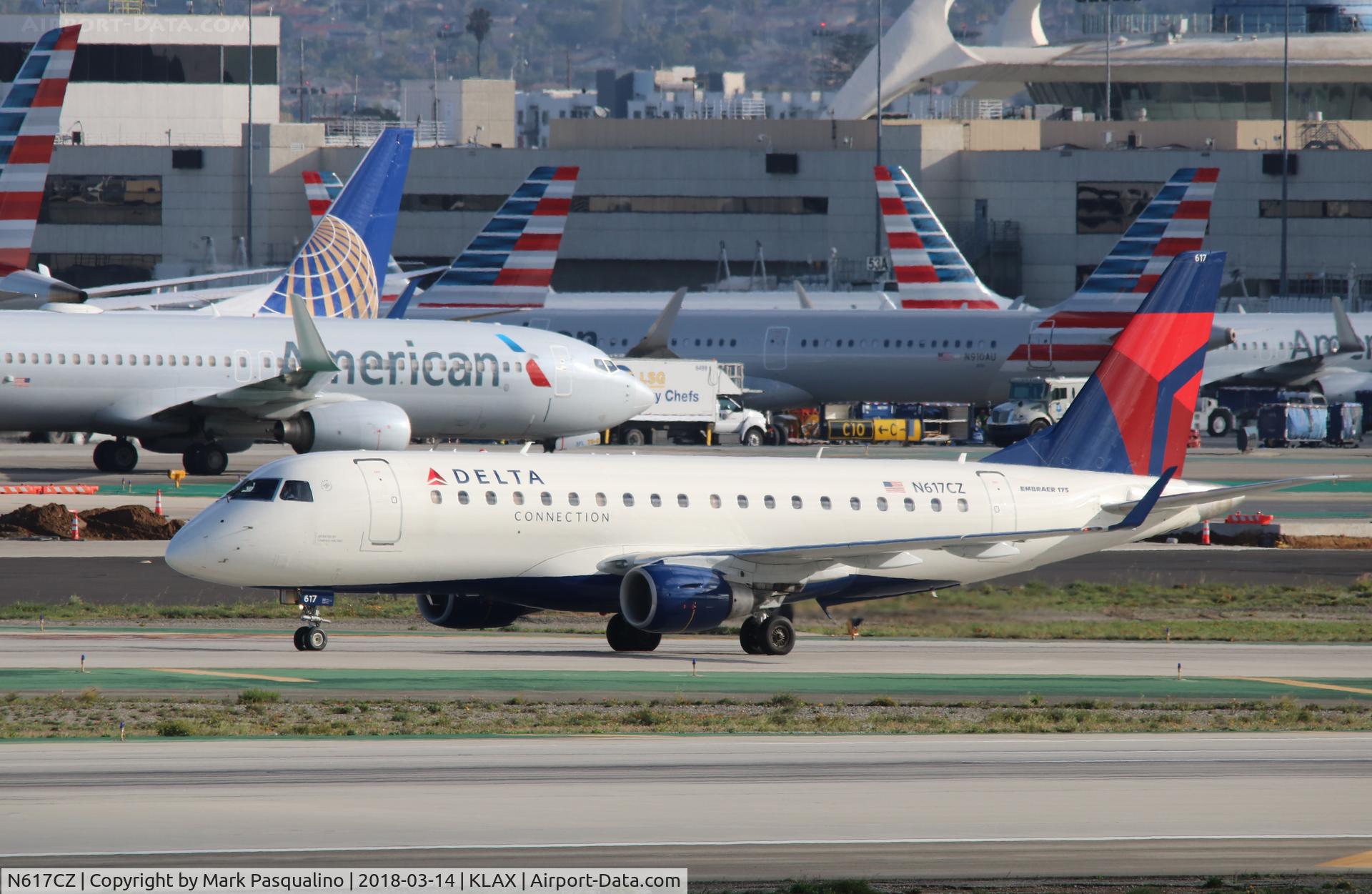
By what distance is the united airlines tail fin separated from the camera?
34.5 m

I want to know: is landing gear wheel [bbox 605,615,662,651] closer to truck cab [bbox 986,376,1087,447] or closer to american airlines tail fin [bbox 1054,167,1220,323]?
truck cab [bbox 986,376,1087,447]

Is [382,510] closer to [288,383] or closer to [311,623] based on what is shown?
[311,623]

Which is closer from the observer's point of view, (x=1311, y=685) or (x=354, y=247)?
(x=1311, y=685)

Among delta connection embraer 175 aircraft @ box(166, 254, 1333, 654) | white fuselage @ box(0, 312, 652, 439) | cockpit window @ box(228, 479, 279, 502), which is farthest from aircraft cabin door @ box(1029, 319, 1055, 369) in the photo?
cockpit window @ box(228, 479, 279, 502)

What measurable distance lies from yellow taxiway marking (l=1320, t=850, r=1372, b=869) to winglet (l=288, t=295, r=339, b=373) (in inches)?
1495

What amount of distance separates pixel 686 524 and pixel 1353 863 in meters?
15.4

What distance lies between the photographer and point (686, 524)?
3019 centimetres

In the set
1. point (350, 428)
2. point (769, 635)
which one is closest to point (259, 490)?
point (769, 635)

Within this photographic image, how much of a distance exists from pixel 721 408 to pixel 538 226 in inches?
440

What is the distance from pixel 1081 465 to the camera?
113 feet

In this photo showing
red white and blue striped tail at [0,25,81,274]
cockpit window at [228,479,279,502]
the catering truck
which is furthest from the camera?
the catering truck

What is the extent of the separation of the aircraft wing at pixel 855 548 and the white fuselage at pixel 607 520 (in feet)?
0.54

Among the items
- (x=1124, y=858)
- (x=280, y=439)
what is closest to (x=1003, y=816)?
(x=1124, y=858)

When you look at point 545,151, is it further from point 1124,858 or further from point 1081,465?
point 1124,858
